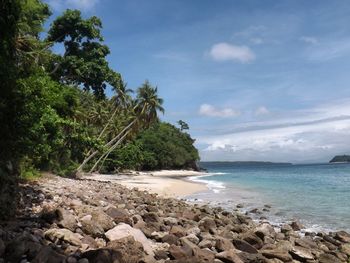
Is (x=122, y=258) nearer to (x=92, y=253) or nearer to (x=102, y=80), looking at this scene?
(x=92, y=253)

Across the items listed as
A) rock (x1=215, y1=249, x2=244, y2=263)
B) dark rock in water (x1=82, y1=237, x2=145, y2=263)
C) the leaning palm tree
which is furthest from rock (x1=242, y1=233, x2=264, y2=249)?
the leaning palm tree

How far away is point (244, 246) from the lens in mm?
9742

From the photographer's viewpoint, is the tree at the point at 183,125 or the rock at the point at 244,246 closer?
the rock at the point at 244,246

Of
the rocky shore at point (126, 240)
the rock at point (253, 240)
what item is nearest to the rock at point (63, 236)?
the rocky shore at point (126, 240)

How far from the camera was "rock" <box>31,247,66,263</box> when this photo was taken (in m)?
6.32

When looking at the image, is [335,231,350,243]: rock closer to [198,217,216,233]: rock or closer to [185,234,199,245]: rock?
[198,217,216,233]: rock

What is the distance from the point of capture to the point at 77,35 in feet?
75.7

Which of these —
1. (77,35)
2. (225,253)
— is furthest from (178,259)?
(77,35)

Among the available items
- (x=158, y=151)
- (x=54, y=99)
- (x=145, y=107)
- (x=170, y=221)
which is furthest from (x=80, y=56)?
(x=158, y=151)

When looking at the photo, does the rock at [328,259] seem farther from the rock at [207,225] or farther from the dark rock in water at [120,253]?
the dark rock in water at [120,253]

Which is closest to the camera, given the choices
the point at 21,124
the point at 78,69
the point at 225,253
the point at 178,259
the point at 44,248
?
the point at 44,248

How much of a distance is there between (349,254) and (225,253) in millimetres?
4331

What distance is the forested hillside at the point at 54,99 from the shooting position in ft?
30.3

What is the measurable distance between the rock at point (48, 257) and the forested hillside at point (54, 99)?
250 centimetres
